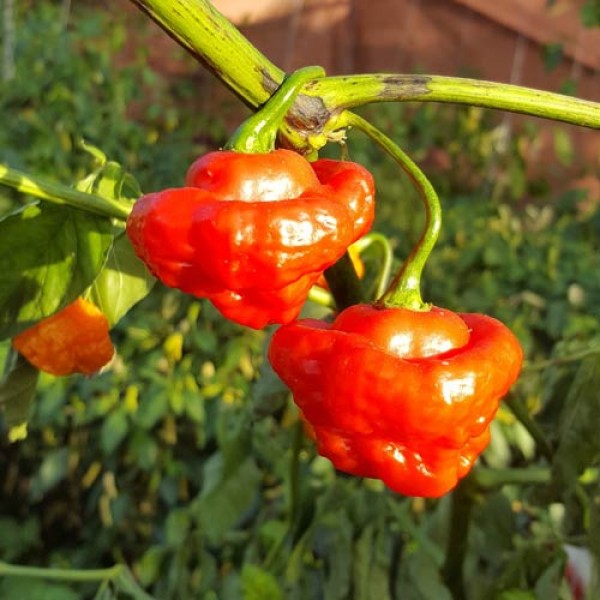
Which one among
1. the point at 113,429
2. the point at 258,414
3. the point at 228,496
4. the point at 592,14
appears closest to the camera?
the point at 258,414

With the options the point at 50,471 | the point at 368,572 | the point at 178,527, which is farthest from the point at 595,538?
the point at 50,471

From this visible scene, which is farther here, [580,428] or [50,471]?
[50,471]

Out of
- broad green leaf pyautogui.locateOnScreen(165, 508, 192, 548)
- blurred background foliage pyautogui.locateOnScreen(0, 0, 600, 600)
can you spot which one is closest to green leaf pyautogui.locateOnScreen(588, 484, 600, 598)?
blurred background foliage pyautogui.locateOnScreen(0, 0, 600, 600)

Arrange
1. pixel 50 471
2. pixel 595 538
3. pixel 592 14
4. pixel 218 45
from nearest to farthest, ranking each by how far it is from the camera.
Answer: pixel 218 45
pixel 595 538
pixel 50 471
pixel 592 14

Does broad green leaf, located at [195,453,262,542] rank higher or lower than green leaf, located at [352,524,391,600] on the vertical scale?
lower

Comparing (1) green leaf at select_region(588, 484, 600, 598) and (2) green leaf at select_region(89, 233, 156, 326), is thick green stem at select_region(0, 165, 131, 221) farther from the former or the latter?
(1) green leaf at select_region(588, 484, 600, 598)

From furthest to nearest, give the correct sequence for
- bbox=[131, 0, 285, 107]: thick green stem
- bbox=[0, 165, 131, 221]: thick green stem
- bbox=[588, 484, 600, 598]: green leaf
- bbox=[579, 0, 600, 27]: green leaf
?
bbox=[579, 0, 600, 27]: green leaf
bbox=[588, 484, 600, 598]: green leaf
bbox=[0, 165, 131, 221]: thick green stem
bbox=[131, 0, 285, 107]: thick green stem

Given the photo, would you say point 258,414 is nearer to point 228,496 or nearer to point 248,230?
point 228,496
